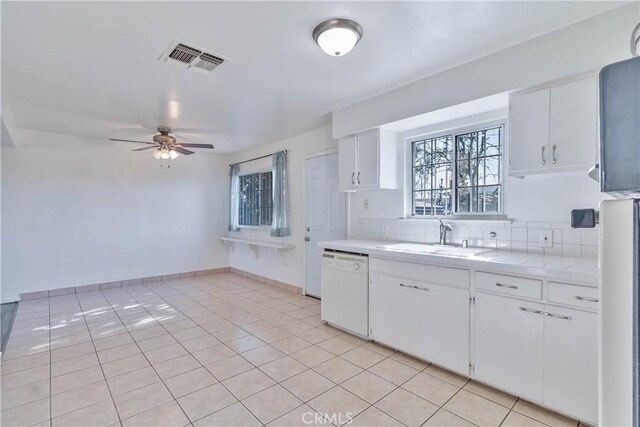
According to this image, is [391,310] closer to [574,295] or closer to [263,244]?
[574,295]

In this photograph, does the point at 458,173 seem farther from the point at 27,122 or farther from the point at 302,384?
the point at 27,122

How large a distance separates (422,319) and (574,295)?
40.9 inches

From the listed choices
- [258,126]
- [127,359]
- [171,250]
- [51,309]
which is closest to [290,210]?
[258,126]

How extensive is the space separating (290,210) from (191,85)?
2548 millimetres

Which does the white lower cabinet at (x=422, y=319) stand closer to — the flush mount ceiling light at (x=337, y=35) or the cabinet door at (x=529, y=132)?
the cabinet door at (x=529, y=132)

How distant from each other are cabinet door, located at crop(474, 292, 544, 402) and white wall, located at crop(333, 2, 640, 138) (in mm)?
1543

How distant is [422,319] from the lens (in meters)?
2.52

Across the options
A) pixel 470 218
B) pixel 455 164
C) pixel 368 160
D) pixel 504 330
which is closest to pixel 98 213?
pixel 368 160

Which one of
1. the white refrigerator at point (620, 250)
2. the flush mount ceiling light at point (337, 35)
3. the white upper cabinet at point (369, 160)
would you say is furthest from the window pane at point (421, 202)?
the white refrigerator at point (620, 250)

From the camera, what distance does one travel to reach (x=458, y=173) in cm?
307

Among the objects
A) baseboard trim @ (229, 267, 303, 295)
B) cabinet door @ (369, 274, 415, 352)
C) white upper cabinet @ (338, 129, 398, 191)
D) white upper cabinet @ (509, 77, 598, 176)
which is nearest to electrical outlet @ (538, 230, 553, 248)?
white upper cabinet @ (509, 77, 598, 176)

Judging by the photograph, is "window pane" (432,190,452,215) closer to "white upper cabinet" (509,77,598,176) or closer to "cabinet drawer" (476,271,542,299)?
"white upper cabinet" (509,77,598,176)

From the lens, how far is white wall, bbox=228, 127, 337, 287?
15.0ft

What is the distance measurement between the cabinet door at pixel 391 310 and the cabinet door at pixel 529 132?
1257 millimetres
